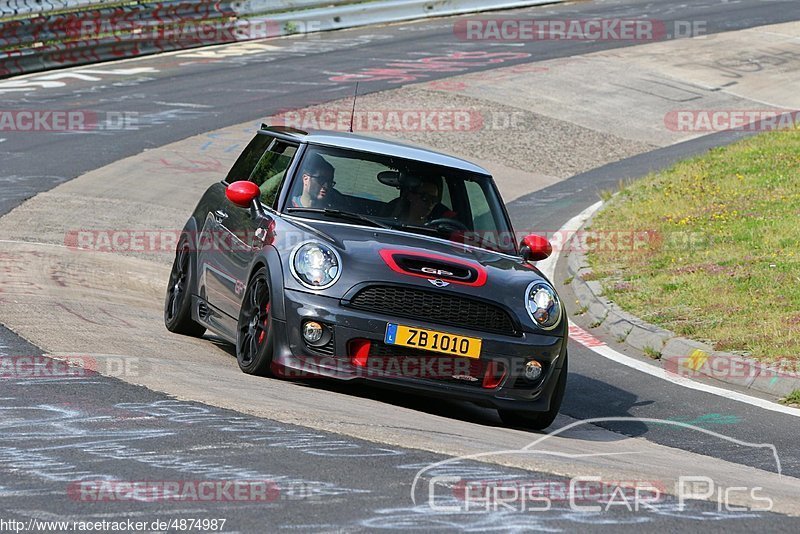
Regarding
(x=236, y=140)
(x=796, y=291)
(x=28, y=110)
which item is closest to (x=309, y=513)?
(x=796, y=291)

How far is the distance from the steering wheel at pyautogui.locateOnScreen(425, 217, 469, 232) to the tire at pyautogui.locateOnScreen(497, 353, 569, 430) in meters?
1.16

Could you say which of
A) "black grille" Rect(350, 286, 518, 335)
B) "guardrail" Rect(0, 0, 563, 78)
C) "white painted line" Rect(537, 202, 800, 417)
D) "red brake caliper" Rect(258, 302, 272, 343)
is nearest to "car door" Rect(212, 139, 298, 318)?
"red brake caliper" Rect(258, 302, 272, 343)

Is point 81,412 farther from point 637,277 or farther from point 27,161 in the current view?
point 27,161

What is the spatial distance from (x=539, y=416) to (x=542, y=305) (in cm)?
67

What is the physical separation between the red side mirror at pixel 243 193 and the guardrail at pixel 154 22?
16.2m

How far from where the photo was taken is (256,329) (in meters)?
7.88

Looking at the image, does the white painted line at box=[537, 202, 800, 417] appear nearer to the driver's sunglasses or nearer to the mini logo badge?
the driver's sunglasses

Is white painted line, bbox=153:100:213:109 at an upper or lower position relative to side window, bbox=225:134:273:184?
lower

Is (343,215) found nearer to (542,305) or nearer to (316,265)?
(316,265)

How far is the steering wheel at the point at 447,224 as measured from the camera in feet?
27.6

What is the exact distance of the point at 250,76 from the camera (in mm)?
24453

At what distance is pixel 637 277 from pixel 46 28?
49.1ft

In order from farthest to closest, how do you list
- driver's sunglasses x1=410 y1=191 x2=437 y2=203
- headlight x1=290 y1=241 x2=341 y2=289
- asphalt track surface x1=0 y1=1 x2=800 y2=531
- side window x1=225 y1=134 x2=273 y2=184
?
side window x1=225 y1=134 x2=273 y2=184, driver's sunglasses x1=410 y1=191 x2=437 y2=203, headlight x1=290 y1=241 x2=341 y2=289, asphalt track surface x1=0 y1=1 x2=800 y2=531

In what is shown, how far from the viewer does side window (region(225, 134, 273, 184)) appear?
9.38 metres
